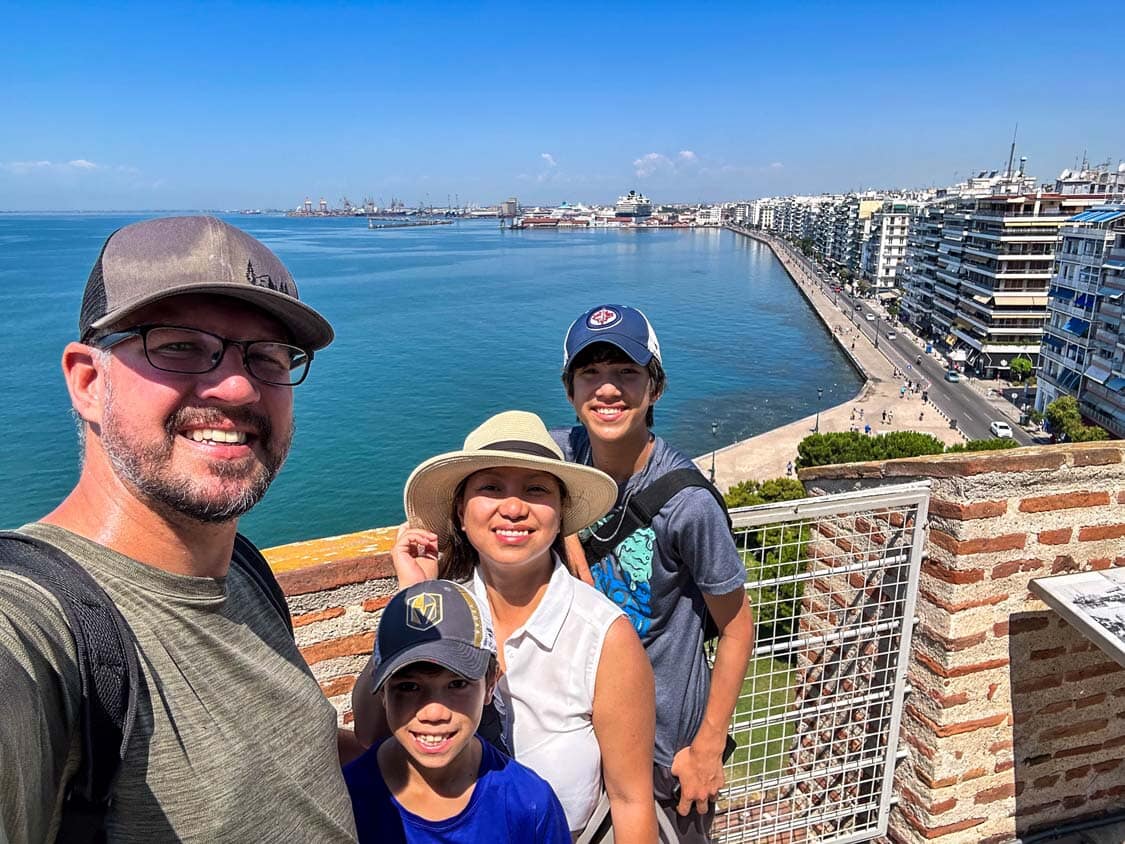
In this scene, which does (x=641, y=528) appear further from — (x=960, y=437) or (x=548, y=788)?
(x=960, y=437)

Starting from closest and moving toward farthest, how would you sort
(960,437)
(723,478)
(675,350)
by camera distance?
(723,478)
(960,437)
(675,350)

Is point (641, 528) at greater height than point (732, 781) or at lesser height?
greater

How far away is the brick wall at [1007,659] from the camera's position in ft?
8.50

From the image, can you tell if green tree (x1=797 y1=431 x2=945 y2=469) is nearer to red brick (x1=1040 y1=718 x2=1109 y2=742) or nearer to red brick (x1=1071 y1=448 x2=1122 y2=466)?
red brick (x1=1040 y1=718 x2=1109 y2=742)

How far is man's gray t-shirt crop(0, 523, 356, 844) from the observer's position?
2.82ft

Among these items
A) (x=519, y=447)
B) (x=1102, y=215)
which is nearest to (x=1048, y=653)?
(x=519, y=447)

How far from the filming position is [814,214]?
12506 centimetres

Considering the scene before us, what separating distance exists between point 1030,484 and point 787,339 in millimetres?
58090

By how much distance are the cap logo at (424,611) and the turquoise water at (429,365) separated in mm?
23576

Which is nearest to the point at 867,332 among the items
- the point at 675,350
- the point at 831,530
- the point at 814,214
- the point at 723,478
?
the point at 675,350

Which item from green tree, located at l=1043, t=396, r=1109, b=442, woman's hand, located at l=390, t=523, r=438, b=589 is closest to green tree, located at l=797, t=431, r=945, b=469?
green tree, located at l=1043, t=396, r=1109, b=442

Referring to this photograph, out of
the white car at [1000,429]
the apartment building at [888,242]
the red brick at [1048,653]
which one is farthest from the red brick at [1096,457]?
the apartment building at [888,242]

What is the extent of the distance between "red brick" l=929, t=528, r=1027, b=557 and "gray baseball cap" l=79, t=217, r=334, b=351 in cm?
247

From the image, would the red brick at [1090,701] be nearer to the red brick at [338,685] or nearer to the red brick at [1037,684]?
the red brick at [1037,684]
